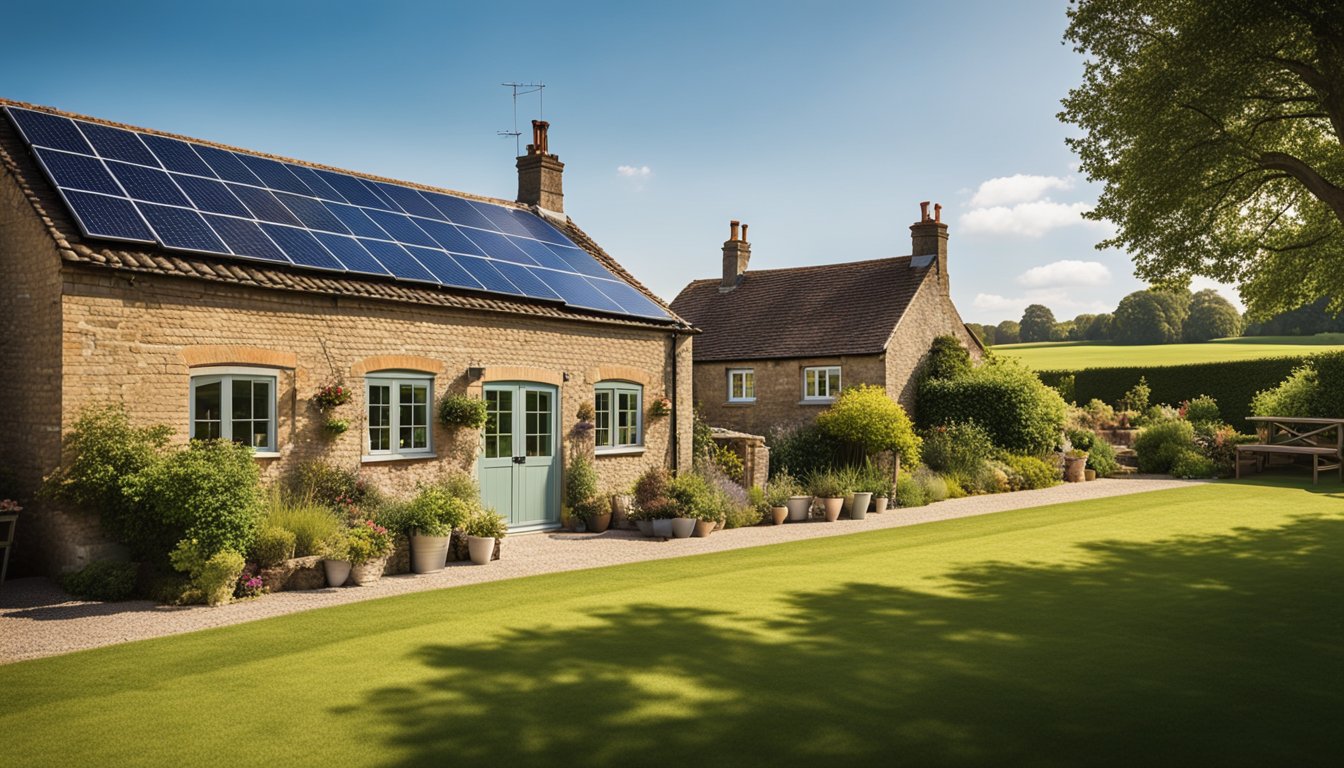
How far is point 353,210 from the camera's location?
1510 centimetres

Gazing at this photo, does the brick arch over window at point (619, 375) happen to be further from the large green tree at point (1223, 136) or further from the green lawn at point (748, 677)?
the large green tree at point (1223, 136)

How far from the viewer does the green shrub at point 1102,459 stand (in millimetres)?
24969

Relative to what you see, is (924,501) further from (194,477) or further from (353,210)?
(194,477)

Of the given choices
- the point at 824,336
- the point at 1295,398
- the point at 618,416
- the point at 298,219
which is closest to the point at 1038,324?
the point at 1295,398

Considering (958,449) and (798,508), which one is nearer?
(798,508)

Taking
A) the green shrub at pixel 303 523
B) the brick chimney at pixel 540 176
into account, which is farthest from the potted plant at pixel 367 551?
the brick chimney at pixel 540 176

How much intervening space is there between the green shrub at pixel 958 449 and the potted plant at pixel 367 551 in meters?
14.9

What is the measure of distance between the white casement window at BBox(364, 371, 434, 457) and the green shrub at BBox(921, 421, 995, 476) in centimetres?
1331

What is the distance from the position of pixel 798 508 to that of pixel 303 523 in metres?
9.37

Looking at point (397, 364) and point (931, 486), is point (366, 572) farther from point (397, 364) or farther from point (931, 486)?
point (931, 486)

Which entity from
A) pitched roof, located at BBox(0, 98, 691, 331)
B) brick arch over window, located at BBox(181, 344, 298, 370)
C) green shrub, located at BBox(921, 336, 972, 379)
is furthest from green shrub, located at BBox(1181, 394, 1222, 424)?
brick arch over window, located at BBox(181, 344, 298, 370)

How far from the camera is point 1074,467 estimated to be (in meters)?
24.0

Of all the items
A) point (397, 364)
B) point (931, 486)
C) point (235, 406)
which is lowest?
point (931, 486)

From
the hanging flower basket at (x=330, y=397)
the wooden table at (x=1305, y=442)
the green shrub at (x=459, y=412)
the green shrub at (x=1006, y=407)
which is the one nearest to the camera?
the hanging flower basket at (x=330, y=397)
